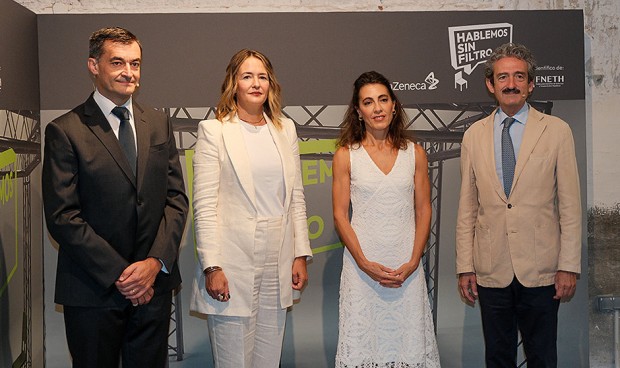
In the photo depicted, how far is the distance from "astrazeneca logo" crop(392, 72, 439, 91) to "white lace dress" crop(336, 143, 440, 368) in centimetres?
82

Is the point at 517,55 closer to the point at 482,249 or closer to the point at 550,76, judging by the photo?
the point at 550,76

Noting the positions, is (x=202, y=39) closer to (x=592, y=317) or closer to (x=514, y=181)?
(x=514, y=181)

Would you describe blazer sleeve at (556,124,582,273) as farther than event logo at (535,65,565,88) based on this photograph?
No

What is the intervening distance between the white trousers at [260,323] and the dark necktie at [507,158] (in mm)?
1156

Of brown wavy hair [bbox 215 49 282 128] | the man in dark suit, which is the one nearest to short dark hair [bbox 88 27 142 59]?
the man in dark suit

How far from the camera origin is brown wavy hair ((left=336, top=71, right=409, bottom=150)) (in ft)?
12.7

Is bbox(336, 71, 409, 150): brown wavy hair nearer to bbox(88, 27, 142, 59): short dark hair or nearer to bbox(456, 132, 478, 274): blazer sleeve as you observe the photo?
bbox(456, 132, 478, 274): blazer sleeve

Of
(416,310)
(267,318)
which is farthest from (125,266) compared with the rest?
(416,310)

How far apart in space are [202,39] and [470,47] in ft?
5.24

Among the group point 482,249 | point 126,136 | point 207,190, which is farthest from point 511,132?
point 126,136

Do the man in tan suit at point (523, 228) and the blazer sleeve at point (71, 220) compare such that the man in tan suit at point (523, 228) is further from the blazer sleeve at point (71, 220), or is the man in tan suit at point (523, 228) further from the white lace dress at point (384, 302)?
the blazer sleeve at point (71, 220)

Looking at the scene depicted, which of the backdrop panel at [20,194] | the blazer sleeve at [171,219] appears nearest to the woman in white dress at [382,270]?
the blazer sleeve at [171,219]

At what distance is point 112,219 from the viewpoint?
3057 mm

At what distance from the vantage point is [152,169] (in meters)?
3.14
